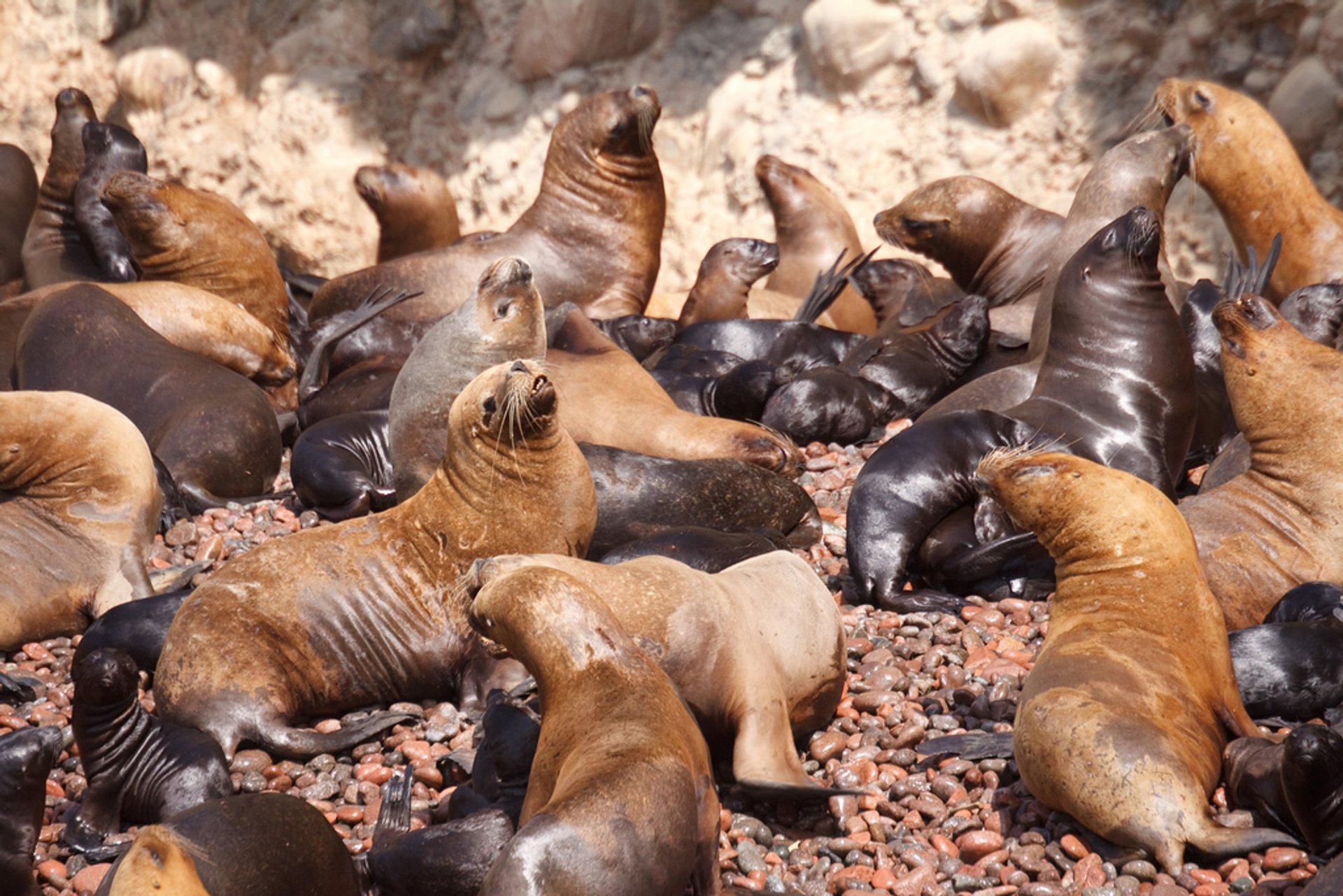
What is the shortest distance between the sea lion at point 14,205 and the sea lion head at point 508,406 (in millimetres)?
7060

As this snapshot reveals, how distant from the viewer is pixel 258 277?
9.27 m

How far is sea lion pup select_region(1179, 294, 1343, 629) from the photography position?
5.08m

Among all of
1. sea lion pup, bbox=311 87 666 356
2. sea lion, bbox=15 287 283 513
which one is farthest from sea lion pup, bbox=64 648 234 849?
sea lion pup, bbox=311 87 666 356

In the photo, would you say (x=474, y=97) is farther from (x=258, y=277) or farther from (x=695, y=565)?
(x=695, y=565)

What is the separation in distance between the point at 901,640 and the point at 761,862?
1.51 metres

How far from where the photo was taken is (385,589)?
5105mm

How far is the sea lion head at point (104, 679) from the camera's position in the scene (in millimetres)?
4301

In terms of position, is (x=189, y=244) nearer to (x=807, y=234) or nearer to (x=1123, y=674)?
(x=807, y=234)

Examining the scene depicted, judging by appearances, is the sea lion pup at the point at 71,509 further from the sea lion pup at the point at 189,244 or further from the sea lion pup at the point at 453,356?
the sea lion pup at the point at 189,244

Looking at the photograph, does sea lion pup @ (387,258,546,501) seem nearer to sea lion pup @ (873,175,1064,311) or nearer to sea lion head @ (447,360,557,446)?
sea lion head @ (447,360,557,446)

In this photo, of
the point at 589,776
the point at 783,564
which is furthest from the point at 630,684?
the point at 783,564

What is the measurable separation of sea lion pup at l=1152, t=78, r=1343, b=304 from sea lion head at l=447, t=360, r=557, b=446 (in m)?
4.97

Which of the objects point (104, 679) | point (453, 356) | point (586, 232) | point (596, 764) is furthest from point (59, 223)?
point (596, 764)

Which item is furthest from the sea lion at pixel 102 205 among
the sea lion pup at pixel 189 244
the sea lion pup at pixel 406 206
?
the sea lion pup at pixel 406 206
